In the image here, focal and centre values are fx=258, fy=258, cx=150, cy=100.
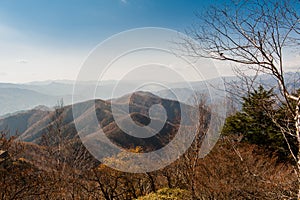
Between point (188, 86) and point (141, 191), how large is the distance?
7038 millimetres

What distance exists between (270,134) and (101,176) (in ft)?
29.9

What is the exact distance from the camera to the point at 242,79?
2.74 metres

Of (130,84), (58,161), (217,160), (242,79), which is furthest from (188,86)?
(58,161)

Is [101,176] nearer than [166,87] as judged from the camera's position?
No

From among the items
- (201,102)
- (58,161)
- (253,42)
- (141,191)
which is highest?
(253,42)

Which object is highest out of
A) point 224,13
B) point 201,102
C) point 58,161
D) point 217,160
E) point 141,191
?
point 224,13

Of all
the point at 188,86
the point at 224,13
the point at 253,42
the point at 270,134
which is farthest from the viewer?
the point at 270,134

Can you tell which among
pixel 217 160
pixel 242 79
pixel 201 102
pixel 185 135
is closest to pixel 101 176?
pixel 185 135

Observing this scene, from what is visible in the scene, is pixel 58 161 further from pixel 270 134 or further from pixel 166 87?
pixel 270 134

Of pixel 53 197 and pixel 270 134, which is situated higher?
pixel 270 134

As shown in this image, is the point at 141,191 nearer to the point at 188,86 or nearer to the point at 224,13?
the point at 188,86

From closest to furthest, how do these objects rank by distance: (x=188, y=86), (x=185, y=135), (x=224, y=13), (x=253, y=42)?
(x=253, y=42) < (x=224, y=13) < (x=188, y=86) < (x=185, y=135)

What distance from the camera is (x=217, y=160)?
419 inches

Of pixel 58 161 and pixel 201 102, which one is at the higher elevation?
pixel 201 102
